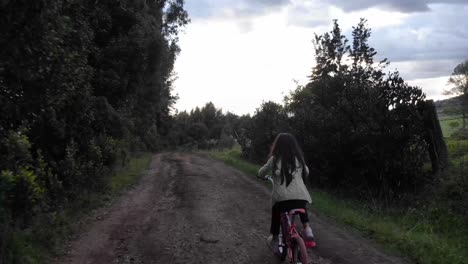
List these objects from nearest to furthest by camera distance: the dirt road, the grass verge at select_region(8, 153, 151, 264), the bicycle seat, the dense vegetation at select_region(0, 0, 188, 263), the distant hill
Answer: the bicycle seat, the grass verge at select_region(8, 153, 151, 264), the dense vegetation at select_region(0, 0, 188, 263), the dirt road, the distant hill

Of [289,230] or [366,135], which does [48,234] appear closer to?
[289,230]

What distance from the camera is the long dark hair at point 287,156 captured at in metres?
6.21

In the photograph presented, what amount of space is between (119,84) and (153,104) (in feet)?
40.4

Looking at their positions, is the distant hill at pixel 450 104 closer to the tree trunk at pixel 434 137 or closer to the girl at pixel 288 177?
the tree trunk at pixel 434 137

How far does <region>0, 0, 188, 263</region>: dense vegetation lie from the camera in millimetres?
6656

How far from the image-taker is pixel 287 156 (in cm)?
629

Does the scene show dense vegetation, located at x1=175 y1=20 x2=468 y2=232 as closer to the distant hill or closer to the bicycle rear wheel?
the bicycle rear wheel

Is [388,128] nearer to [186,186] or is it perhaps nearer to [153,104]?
[186,186]

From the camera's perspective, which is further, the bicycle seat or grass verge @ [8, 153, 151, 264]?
grass verge @ [8, 153, 151, 264]

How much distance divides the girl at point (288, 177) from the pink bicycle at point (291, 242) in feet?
0.41

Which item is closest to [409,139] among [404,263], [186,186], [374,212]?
[374,212]

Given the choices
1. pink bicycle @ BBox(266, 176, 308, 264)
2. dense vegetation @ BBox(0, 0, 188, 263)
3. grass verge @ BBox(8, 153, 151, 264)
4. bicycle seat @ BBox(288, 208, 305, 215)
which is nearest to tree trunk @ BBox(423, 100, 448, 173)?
dense vegetation @ BBox(0, 0, 188, 263)

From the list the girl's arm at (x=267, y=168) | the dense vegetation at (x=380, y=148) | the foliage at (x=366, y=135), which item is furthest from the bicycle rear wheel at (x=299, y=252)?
the foliage at (x=366, y=135)

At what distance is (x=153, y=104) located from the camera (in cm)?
2775
